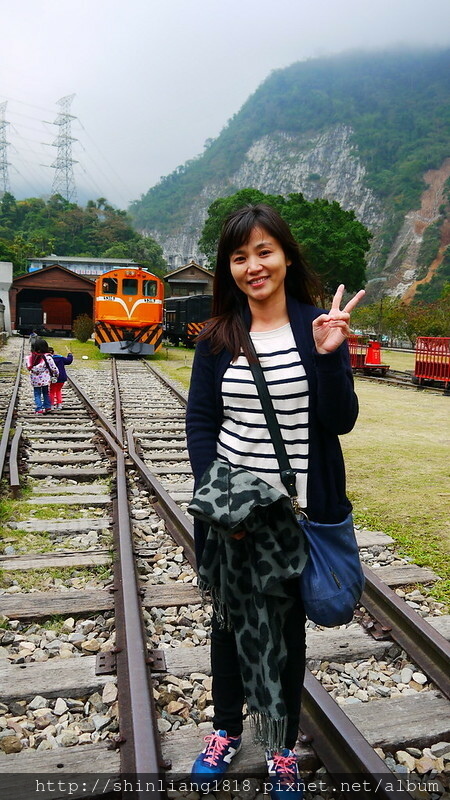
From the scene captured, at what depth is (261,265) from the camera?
6.57 ft

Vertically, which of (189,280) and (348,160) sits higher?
(348,160)

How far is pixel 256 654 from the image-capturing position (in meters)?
1.96

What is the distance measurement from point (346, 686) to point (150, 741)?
954 mm

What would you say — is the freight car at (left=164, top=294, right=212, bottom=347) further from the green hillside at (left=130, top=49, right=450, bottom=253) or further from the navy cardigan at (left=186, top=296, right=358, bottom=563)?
the green hillside at (left=130, top=49, right=450, bottom=253)

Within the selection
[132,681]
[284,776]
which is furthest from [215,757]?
[132,681]

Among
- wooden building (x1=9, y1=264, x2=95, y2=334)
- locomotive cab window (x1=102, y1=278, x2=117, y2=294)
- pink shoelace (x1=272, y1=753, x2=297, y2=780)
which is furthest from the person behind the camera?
wooden building (x1=9, y1=264, x2=95, y2=334)

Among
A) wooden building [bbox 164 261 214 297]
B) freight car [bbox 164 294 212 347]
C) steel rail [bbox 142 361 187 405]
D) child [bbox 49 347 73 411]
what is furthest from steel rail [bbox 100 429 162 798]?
wooden building [bbox 164 261 214 297]

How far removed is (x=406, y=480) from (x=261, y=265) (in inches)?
190

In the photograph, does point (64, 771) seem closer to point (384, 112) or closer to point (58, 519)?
point (58, 519)

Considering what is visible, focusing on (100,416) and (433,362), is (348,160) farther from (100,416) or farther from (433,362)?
(100,416)

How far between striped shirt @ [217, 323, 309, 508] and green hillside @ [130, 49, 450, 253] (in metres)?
119

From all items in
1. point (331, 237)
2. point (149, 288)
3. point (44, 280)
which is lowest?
point (149, 288)

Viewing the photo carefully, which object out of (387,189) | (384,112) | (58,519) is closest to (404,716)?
(58,519)

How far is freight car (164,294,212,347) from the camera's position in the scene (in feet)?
80.0
